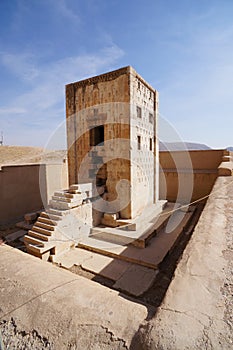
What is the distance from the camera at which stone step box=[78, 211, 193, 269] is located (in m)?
4.83

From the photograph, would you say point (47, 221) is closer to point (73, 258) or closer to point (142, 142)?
point (73, 258)

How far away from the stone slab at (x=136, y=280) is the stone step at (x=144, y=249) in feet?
0.68

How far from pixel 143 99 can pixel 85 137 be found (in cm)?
275

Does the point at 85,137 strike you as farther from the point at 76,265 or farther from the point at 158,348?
the point at 158,348

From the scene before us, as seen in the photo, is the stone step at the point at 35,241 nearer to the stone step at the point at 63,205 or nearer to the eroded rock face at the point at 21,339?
the stone step at the point at 63,205

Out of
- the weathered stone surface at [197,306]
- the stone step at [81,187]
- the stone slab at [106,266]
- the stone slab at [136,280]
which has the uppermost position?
the stone step at [81,187]

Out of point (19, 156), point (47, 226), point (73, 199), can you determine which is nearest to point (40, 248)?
point (47, 226)

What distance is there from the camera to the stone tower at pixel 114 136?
623 cm

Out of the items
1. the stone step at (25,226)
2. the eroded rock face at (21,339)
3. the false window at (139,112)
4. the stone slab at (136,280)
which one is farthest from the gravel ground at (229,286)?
the stone step at (25,226)

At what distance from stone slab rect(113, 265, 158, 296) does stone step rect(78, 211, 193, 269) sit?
0.21 metres

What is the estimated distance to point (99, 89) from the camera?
660cm

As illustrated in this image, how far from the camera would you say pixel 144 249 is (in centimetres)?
534

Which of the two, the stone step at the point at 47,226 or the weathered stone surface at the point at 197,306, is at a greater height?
the weathered stone surface at the point at 197,306

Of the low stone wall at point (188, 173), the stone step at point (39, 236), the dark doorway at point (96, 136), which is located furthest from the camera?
the low stone wall at point (188, 173)
